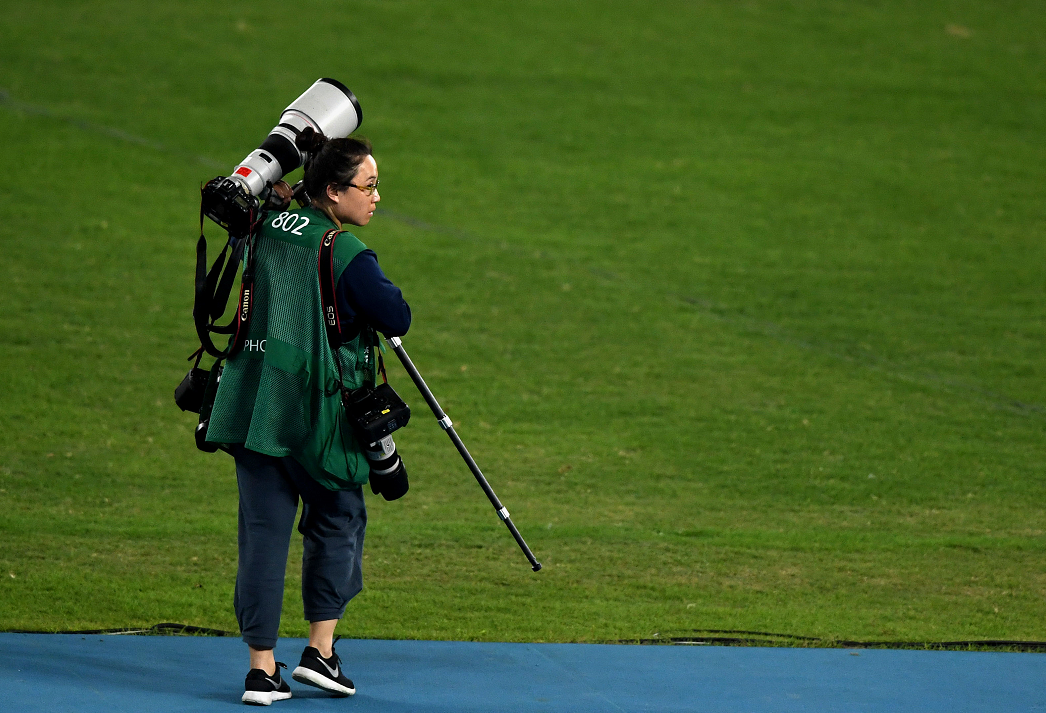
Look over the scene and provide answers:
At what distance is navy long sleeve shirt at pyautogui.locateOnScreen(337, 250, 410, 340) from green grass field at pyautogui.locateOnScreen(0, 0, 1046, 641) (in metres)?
1.57

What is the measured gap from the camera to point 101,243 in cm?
1111

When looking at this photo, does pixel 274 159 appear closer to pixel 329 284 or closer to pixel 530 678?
pixel 329 284

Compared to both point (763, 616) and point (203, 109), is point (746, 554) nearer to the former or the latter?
point (763, 616)

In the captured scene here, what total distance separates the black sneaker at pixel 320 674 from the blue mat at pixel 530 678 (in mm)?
51

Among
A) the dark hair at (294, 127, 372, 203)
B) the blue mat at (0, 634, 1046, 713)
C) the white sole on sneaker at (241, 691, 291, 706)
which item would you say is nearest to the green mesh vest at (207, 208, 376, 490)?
the dark hair at (294, 127, 372, 203)

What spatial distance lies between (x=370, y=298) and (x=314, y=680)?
118 cm

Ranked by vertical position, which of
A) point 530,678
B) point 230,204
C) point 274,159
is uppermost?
point 274,159

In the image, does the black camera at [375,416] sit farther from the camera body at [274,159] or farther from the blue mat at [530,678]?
the blue mat at [530,678]

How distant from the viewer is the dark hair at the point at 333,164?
3783mm

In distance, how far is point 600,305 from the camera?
34.7 ft

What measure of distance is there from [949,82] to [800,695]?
14.2m

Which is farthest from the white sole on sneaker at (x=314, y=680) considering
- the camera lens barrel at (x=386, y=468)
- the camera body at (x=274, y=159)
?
the camera body at (x=274, y=159)

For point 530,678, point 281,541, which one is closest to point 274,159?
point 281,541

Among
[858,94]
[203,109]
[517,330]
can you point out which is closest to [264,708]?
[517,330]
